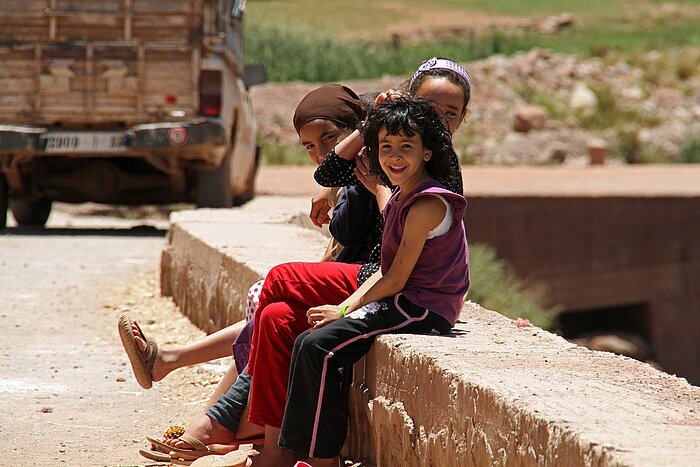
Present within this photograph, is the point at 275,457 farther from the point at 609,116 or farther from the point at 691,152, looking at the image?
the point at 609,116

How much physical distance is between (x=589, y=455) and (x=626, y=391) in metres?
0.61

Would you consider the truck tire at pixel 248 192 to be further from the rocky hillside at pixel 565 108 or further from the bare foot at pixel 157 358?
the rocky hillside at pixel 565 108

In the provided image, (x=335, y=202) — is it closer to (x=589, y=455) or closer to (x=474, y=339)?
(x=474, y=339)

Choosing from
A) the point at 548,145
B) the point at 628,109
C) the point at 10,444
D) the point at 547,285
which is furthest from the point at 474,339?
the point at 628,109

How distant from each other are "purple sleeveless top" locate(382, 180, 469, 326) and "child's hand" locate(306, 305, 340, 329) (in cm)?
23

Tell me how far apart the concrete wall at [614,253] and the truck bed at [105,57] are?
14.2 ft

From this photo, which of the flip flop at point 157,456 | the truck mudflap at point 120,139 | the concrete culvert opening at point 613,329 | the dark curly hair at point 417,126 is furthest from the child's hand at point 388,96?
the concrete culvert opening at point 613,329

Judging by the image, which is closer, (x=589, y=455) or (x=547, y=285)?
(x=589, y=455)

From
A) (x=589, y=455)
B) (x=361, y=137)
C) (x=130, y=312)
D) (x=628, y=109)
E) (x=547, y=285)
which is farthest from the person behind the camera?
(x=628, y=109)

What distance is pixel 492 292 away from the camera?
41.2ft

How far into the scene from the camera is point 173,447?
4676 millimetres

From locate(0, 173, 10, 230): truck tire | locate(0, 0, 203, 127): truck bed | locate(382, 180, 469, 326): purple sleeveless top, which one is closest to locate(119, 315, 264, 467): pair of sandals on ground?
locate(382, 180, 469, 326): purple sleeveless top

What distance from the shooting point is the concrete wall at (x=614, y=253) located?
14.9m

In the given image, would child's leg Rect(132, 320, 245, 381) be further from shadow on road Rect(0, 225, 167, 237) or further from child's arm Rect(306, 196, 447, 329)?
shadow on road Rect(0, 225, 167, 237)
